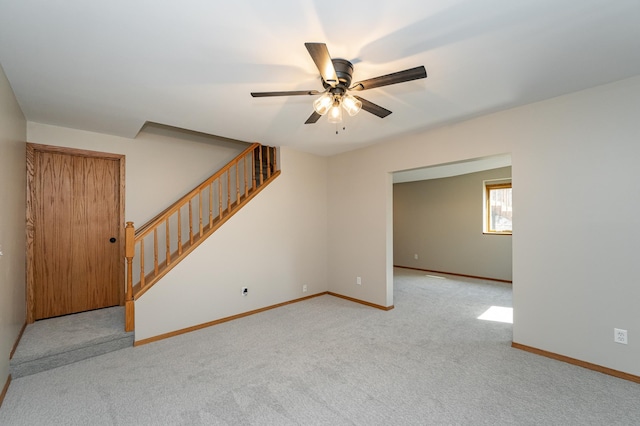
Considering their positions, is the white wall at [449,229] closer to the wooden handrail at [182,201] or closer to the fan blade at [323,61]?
the wooden handrail at [182,201]

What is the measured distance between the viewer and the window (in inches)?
247

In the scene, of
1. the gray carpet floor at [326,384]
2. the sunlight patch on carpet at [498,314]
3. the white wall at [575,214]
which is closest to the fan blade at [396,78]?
the white wall at [575,214]

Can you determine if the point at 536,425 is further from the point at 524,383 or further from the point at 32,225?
the point at 32,225

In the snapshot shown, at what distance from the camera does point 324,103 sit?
2045 millimetres

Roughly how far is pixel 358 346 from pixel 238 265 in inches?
76.2

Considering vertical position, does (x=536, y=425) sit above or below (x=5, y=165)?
below

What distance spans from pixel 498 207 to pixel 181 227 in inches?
251

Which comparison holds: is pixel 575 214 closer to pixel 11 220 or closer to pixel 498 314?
pixel 498 314

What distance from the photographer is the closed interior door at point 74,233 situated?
3.39 meters

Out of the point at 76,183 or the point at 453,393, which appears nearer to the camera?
the point at 453,393

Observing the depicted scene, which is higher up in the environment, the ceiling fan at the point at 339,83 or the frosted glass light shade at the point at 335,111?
the ceiling fan at the point at 339,83

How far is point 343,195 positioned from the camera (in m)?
4.83

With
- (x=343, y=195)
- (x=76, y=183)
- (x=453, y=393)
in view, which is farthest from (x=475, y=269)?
(x=76, y=183)

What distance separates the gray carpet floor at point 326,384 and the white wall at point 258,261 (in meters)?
0.37
